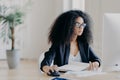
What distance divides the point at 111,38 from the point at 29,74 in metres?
2.34

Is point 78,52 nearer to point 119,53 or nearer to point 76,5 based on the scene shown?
point 119,53

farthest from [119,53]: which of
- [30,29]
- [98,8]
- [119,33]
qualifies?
[30,29]

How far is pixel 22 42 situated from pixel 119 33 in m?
4.17

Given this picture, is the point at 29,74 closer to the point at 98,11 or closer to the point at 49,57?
the point at 98,11

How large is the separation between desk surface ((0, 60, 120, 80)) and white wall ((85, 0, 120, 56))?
3.47ft

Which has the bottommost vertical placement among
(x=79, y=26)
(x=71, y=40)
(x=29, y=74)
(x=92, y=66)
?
(x=29, y=74)

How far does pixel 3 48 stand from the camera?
584 cm

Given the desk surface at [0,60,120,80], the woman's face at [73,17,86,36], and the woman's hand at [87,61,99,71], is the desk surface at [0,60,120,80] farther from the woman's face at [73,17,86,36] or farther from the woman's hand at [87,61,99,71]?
the woman's face at [73,17,86,36]

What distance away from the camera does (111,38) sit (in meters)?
1.86

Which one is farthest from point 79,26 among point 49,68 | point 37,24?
point 37,24

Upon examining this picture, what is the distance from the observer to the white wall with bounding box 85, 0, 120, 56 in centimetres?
432

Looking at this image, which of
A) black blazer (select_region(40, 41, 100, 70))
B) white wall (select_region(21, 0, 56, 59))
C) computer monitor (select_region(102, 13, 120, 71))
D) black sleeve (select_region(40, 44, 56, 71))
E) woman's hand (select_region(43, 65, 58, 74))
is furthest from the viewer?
white wall (select_region(21, 0, 56, 59))

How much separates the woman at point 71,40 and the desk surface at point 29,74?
181mm

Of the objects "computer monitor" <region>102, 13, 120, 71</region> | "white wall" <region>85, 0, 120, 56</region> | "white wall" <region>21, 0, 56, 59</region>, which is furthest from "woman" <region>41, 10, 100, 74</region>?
"white wall" <region>21, 0, 56, 59</region>
